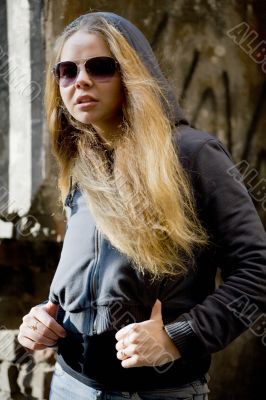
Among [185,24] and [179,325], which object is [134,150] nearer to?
[179,325]

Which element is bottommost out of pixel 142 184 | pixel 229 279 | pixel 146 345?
pixel 146 345

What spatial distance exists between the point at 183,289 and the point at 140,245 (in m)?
0.19

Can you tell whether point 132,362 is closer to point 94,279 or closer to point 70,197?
point 94,279

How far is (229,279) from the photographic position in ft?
5.09

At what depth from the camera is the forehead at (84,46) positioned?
179 centimetres

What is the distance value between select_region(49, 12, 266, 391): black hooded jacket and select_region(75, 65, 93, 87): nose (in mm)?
282

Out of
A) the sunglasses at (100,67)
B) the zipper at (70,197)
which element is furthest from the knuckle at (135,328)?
the sunglasses at (100,67)

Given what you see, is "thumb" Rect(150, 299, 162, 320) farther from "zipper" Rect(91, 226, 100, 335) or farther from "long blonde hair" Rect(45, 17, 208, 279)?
"zipper" Rect(91, 226, 100, 335)

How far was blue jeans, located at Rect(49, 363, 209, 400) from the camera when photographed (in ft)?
5.34

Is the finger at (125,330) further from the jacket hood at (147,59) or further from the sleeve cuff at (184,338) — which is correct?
the jacket hood at (147,59)

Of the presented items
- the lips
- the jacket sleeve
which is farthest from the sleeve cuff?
the lips

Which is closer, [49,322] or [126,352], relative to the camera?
[126,352]

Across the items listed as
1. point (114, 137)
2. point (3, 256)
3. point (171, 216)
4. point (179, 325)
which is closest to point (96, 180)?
point (114, 137)

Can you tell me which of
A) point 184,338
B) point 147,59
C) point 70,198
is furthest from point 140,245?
point 147,59
